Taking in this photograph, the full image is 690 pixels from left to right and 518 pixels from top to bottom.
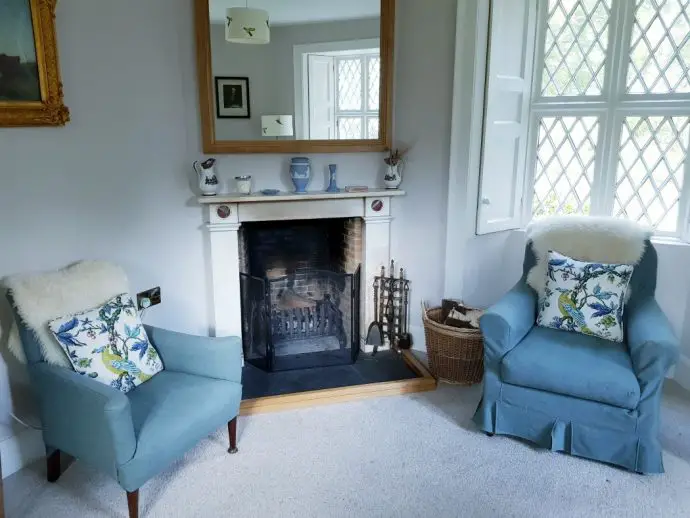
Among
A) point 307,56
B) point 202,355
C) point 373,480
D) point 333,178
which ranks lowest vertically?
point 373,480

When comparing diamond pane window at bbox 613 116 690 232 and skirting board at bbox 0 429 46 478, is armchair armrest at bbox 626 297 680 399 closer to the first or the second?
diamond pane window at bbox 613 116 690 232

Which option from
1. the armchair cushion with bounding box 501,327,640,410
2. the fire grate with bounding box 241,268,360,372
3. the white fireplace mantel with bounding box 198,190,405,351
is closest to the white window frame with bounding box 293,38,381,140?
the white fireplace mantel with bounding box 198,190,405,351

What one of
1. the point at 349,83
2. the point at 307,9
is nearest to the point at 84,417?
the point at 349,83

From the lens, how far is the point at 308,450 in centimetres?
246

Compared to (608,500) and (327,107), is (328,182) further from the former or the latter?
(608,500)

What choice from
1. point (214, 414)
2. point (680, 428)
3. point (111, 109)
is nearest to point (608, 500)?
point (680, 428)

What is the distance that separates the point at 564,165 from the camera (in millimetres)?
3285

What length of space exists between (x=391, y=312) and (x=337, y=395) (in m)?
0.73

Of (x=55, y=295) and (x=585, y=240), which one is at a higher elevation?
(x=585, y=240)

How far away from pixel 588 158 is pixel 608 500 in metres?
1.93

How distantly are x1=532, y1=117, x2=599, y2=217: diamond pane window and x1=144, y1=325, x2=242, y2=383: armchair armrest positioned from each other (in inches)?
83.4

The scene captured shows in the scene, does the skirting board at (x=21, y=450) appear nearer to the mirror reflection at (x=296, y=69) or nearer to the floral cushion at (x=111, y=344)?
the floral cushion at (x=111, y=344)

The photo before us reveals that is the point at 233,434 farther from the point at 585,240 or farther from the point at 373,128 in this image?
the point at 585,240

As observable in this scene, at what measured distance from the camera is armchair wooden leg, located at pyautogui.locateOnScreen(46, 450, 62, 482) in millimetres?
2213
